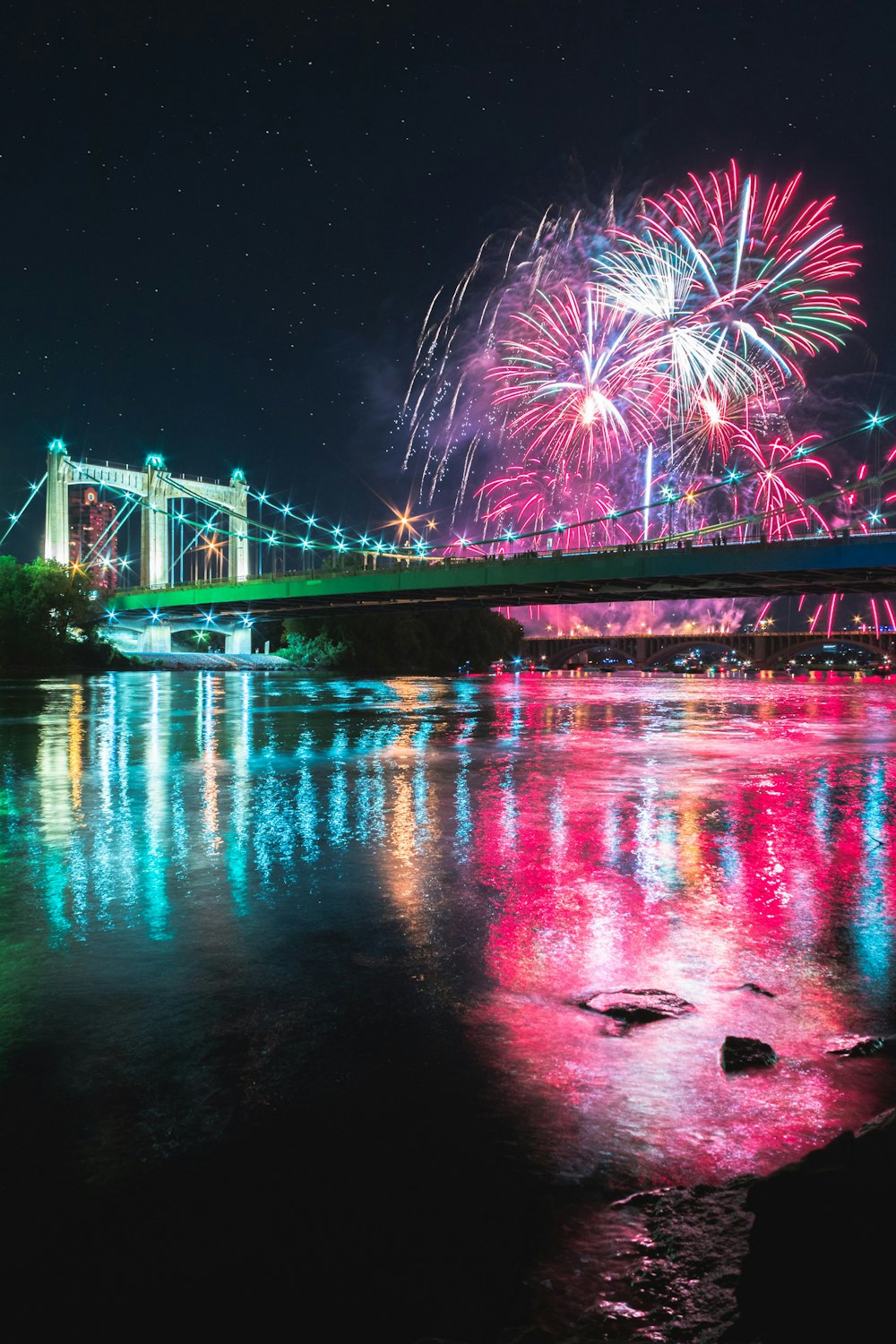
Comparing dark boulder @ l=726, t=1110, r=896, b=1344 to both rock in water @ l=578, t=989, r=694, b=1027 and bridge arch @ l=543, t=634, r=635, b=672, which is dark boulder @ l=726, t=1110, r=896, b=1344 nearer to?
rock in water @ l=578, t=989, r=694, b=1027

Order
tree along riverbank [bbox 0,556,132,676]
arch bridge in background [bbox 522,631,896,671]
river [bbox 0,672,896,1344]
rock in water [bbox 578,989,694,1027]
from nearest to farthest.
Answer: river [bbox 0,672,896,1344] → rock in water [bbox 578,989,694,1027] → tree along riverbank [bbox 0,556,132,676] → arch bridge in background [bbox 522,631,896,671]

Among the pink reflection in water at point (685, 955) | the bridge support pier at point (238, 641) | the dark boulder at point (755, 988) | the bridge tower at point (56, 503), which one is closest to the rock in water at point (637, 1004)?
the pink reflection in water at point (685, 955)

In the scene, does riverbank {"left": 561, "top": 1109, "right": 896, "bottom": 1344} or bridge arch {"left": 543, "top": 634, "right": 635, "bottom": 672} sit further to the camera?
bridge arch {"left": 543, "top": 634, "right": 635, "bottom": 672}

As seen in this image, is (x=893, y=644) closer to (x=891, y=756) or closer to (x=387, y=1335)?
(x=891, y=756)

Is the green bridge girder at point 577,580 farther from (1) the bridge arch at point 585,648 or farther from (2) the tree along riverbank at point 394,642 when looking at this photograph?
(1) the bridge arch at point 585,648

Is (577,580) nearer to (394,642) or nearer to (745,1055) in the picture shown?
(394,642)

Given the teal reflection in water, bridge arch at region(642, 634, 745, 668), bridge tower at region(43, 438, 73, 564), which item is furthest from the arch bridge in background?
the teal reflection in water
